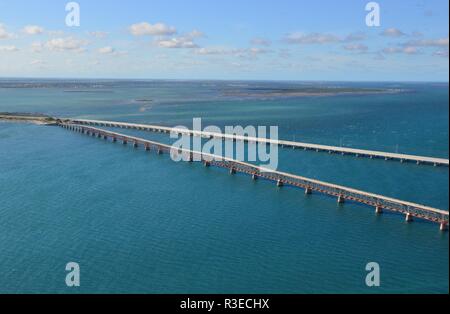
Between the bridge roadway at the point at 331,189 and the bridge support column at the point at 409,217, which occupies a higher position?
the bridge roadway at the point at 331,189

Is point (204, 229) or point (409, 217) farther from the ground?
point (409, 217)

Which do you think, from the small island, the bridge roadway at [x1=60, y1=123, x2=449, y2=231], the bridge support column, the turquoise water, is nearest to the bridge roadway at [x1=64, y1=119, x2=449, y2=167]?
the turquoise water

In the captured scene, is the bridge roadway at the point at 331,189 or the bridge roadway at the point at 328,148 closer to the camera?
the bridge roadway at the point at 331,189

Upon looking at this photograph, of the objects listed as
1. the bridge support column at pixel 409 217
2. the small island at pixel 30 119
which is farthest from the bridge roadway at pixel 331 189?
the small island at pixel 30 119

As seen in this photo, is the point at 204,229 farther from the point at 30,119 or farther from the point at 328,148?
the point at 30,119

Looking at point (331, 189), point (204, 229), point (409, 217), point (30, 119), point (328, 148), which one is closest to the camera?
point (204, 229)

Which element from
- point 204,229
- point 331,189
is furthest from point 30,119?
point 331,189

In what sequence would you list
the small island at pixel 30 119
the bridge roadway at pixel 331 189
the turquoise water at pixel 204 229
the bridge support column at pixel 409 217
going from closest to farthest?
the turquoise water at pixel 204 229
the bridge roadway at pixel 331 189
the bridge support column at pixel 409 217
the small island at pixel 30 119

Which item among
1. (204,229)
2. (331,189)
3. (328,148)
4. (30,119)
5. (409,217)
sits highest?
(30,119)

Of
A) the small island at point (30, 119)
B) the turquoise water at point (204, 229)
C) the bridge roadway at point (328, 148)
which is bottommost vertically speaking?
the turquoise water at point (204, 229)

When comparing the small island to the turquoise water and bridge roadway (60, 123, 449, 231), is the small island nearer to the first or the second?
the turquoise water

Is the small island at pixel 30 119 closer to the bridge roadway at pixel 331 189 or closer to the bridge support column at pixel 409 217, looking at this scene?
the bridge roadway at pixel 331 189
